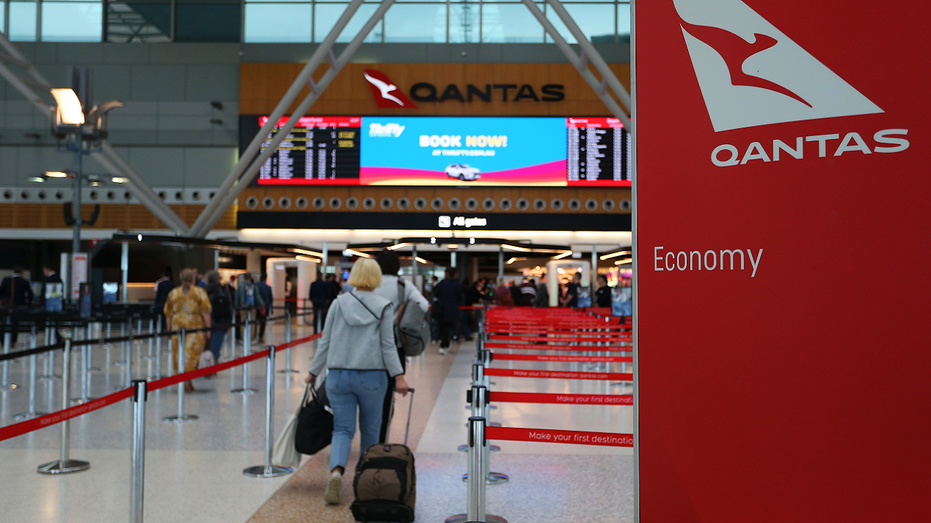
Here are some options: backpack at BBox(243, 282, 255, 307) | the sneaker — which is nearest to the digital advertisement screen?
backpack at BBox(243, 282, 255, 307)

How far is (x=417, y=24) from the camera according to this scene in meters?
Result: 28.0

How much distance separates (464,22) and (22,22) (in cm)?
1650

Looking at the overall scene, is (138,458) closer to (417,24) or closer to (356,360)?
(356,360)

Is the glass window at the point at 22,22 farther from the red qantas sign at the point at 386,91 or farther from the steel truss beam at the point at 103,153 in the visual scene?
the red qantas sign at the point at 386,91

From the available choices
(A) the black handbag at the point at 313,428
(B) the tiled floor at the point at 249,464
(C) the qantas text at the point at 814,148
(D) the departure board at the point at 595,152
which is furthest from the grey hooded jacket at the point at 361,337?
(D) the departure board at the point at 595,152

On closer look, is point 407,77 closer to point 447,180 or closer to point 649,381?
point 447,180

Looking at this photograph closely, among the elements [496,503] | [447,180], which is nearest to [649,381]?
[496,503]

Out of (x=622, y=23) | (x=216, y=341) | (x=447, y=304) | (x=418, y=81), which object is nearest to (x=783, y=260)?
(x=216, y=341)

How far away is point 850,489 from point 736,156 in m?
0.90

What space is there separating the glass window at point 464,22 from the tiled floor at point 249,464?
21218 millimetres

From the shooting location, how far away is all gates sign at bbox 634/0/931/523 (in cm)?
182

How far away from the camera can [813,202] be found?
190cm

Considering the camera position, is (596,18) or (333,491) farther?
(596,18)

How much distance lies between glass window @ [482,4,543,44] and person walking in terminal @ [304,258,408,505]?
24.6m
